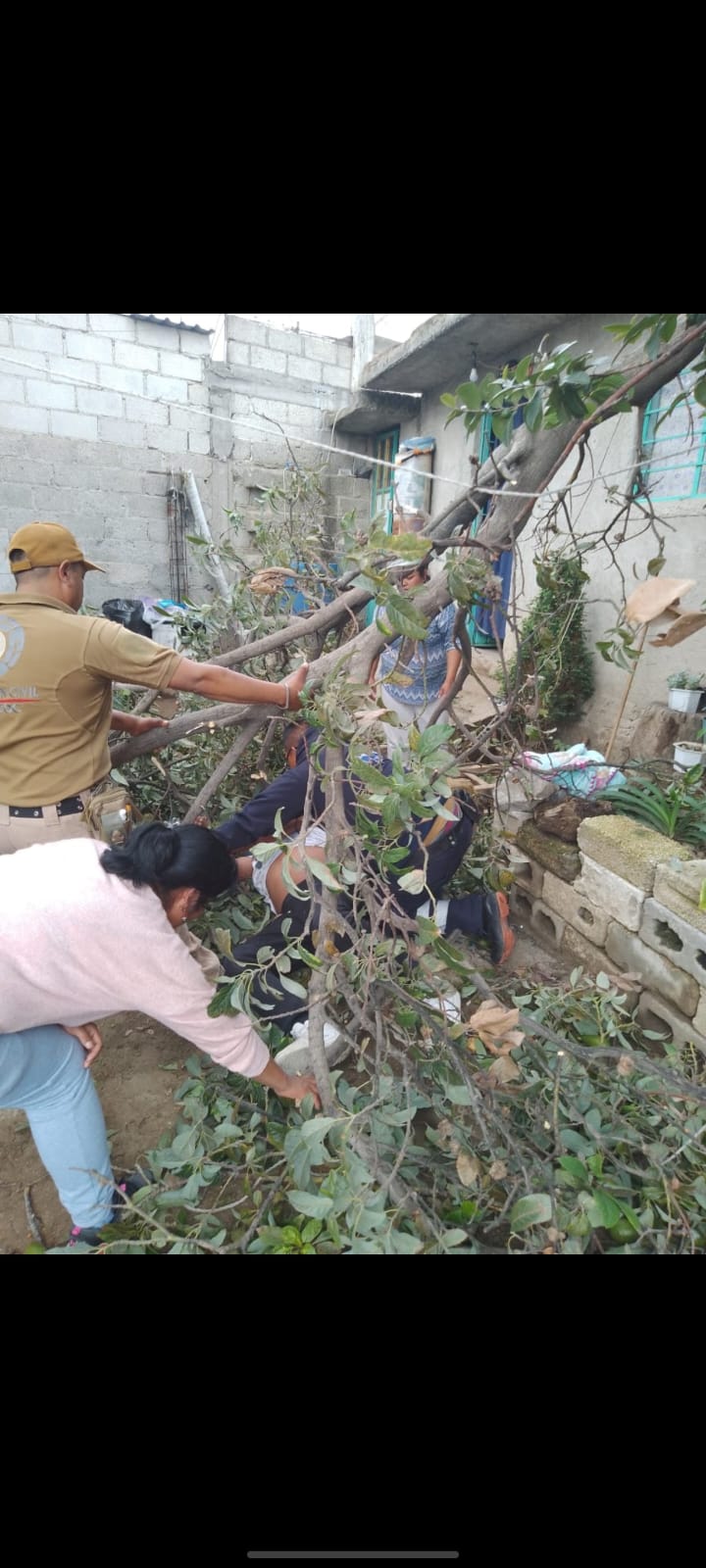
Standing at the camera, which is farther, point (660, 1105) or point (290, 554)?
point (290, 554)

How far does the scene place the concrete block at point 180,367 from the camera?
237 inches

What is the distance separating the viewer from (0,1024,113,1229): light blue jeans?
1715 mm

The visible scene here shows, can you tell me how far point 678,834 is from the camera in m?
2.76

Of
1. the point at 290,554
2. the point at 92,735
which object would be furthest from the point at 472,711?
the point at 92,735

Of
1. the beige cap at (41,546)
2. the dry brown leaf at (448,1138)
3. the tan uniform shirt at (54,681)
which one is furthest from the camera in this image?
the beige cap at (41,546)

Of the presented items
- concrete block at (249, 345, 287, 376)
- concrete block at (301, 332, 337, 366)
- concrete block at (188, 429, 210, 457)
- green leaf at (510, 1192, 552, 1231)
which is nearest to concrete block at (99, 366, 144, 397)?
concrete block at (188, 429, 210, 457)

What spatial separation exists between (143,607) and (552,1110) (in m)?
5.20

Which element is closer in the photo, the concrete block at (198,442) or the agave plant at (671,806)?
the agave plant at (671,806)

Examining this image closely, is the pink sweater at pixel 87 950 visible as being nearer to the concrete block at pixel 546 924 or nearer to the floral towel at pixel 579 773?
the concrete block at pixel 546 924

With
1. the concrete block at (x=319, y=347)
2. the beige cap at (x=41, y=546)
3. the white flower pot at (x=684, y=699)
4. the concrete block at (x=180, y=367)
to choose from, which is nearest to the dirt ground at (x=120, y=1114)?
the beige cap at (x=41, y=546)

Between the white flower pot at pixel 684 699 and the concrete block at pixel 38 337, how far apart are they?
535 cm

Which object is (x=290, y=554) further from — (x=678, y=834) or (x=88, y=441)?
(x=88, y=441)

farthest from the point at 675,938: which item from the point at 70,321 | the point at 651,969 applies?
the point at 70,321

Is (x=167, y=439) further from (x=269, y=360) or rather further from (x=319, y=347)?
(x=319, y=347)
